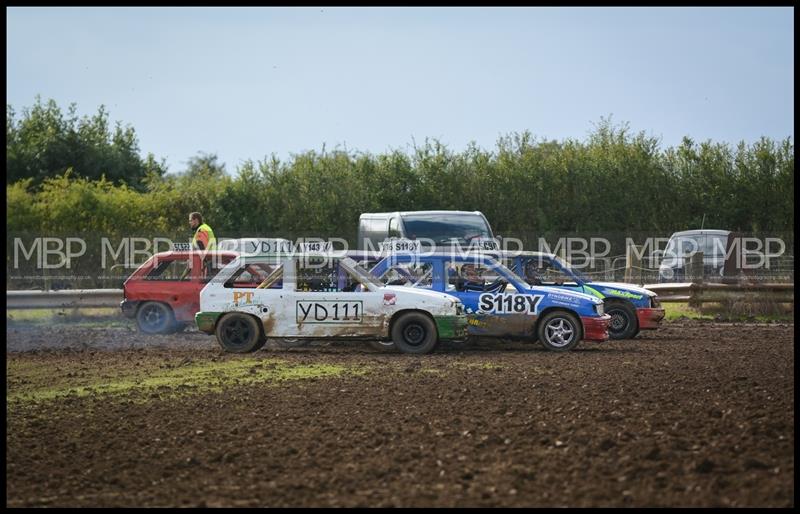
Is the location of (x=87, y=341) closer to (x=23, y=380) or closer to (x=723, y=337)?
(x=23, y=380)

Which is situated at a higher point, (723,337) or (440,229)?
(440,229)

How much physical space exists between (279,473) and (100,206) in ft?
90.9

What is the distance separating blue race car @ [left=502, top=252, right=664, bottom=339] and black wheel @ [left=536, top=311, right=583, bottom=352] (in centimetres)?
173

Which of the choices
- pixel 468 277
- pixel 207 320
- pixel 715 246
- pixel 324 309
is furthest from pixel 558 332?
pixel 715 246

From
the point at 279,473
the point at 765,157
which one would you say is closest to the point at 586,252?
the point at 765,157

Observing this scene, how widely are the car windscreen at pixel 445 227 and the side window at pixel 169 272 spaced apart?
20.8 feet

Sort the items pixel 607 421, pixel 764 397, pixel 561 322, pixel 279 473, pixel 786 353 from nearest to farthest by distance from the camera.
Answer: pixel 279 473 < pixel 607 421 < pixel 764 397 < pixel 786 353 < pixel 561 322

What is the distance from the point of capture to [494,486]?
8.21 metres

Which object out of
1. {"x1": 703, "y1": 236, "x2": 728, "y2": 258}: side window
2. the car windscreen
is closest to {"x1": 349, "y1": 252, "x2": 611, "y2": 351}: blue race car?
the car windscreen

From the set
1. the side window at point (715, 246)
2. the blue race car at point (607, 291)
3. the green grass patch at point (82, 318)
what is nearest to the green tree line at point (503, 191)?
the side window at point (715, 246)

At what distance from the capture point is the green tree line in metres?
37.4

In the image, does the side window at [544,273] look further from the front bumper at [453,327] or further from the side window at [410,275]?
the front bumper at [453,327]

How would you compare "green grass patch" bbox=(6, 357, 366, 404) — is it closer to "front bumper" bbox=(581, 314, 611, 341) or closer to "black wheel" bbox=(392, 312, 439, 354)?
"black wheel" bbox=(392, 312, 439, 354)

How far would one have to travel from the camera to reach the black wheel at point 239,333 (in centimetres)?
1848
